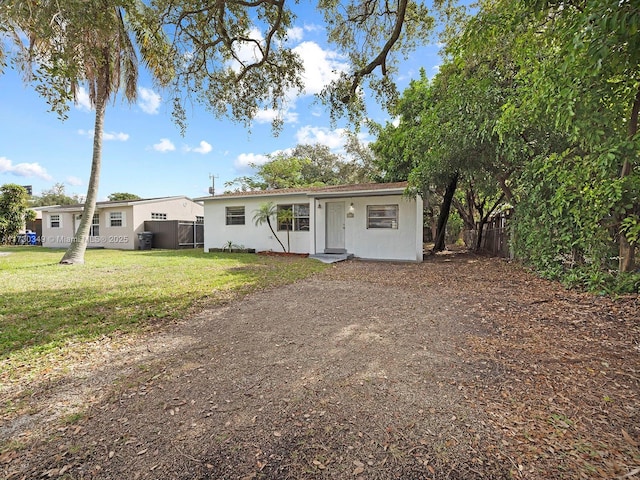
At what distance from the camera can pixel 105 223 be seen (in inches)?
729

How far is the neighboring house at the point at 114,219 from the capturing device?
17.7m

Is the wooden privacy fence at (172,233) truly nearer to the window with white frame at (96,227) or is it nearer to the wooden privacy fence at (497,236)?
the window with white frame at (96,227)

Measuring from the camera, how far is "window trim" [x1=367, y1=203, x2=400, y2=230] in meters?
11.7

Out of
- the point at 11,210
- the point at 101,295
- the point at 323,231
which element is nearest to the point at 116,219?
the point at 11,210

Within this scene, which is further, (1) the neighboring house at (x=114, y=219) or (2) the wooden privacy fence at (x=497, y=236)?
(1) the neighboring house at (x=114, y=219)

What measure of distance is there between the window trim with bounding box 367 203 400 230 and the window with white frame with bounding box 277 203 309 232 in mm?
2688

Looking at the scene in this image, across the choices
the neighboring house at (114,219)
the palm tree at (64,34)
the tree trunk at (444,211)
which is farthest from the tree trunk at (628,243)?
the neighboring house at (114,219)

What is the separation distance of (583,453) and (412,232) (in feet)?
32.4

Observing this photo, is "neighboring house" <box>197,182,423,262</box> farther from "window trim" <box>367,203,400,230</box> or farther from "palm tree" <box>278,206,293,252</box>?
"palm tree" <box>278,206,293,252</box>

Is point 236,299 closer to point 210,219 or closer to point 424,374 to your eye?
point 424,374

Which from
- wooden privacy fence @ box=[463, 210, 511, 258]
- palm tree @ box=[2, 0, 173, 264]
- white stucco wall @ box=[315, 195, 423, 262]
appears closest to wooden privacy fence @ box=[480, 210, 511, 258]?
wooden privacy fence @ box=[463, 210, 511, 258]

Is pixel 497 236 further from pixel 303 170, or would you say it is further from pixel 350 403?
pixel 303 170

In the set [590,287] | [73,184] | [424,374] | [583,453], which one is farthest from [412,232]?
[73,184]

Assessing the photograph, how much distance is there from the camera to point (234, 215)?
14750 millimetres
